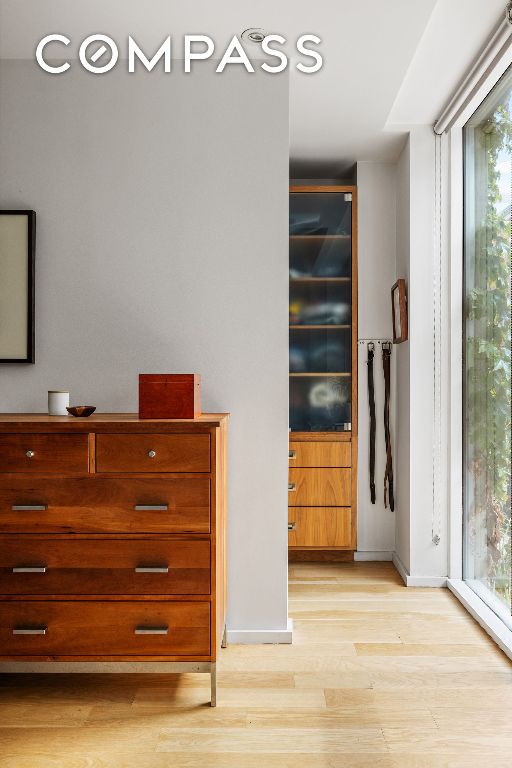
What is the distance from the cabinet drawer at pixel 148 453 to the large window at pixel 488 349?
4.71ft

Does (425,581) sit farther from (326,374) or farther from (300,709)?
(300,709)

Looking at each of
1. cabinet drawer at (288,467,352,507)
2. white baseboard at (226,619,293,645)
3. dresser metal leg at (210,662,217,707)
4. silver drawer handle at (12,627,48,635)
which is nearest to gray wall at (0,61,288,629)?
white baseboard at (226,619,293,645)

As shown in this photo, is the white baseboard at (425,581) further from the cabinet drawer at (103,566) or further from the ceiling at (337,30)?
the ceiling at (337,30)

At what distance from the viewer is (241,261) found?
109 inches

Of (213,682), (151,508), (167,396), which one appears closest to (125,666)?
(213,682)

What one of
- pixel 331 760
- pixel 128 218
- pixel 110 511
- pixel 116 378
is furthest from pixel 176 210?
pixel 331 760

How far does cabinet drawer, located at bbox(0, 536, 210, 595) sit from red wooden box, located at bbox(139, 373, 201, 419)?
0.43 meters

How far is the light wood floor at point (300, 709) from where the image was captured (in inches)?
75.7

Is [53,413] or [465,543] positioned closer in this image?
[53,413]

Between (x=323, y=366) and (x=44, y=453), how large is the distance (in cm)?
223

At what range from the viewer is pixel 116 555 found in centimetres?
220

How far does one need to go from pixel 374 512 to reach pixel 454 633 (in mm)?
1300

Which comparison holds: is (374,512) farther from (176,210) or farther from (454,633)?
(176,210)

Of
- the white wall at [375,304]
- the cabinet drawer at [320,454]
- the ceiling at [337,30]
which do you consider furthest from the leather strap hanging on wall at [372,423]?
the ceiling at [337,30]
